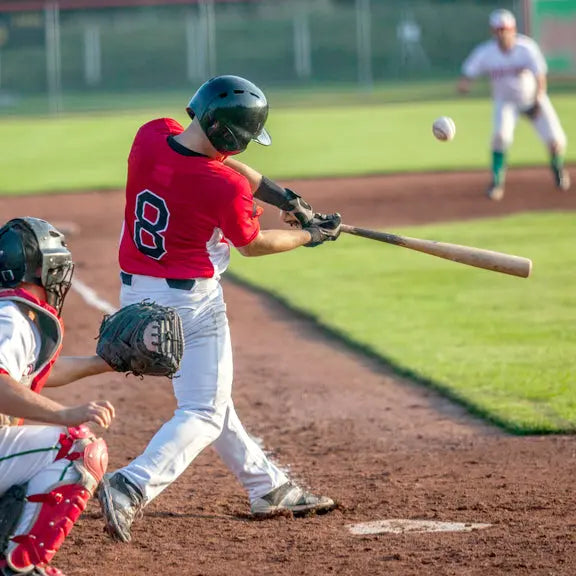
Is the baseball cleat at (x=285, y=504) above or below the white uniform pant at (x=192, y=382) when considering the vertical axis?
below

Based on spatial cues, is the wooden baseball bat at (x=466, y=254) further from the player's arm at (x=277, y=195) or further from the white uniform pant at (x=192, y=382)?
the white uniform pant at (x=192, y=382)

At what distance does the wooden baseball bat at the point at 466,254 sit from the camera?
17.8 ft

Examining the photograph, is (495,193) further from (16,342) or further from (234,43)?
(234,43)

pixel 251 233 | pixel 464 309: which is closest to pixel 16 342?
pixel 251 233

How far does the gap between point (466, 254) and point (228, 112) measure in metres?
1.44

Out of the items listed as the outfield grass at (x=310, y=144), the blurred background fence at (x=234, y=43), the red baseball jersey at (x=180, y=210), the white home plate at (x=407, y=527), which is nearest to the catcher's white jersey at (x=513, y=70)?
the outfield grass at (x=310, y=144)

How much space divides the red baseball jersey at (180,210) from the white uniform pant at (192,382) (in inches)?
3.2

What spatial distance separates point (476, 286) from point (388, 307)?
1.14 meters

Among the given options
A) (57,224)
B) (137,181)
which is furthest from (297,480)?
(57,224)

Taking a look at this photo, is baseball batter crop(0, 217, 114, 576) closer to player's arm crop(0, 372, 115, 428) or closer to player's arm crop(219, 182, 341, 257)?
player's arm crop(0, 372, 115, 428)

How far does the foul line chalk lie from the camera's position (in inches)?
390

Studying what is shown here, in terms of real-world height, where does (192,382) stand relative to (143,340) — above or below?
below

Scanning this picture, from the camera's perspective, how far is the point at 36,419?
382cm

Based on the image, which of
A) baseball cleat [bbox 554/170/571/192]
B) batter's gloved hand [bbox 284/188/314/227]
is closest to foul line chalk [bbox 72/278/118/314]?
batter's gloved hand [bbox 284/188/314/227]
